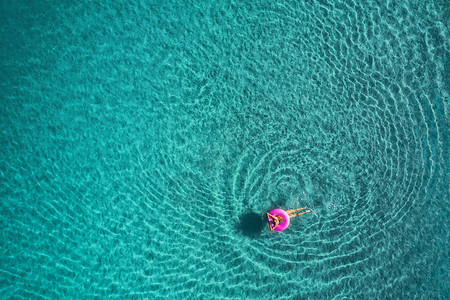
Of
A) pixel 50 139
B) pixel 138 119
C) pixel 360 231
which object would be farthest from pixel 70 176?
pixel 360 231

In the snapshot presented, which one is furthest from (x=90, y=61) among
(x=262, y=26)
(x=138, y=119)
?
(x=262, y=26)

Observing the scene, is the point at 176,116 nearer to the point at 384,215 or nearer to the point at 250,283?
the point at 250,283

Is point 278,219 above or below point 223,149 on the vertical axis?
below

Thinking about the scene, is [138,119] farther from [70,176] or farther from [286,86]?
[286,86]

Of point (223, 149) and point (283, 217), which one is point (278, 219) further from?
point (223, 149)

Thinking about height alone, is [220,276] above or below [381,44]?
A: below

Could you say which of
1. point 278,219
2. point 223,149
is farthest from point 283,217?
point 223,149

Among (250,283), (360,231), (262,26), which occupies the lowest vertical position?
(250,283)
